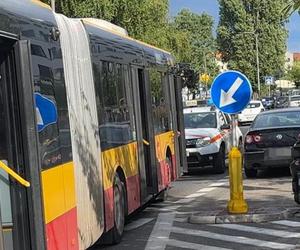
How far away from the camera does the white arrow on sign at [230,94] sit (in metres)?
10.9

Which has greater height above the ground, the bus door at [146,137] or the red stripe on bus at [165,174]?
the bus door at [146,137]

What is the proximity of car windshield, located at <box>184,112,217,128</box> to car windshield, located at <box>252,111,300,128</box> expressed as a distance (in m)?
2.37

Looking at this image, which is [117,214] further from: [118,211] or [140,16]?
[140,16]

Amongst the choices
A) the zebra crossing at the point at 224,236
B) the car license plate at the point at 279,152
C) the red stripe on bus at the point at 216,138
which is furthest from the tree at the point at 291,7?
the red stripe on bus at the point at 216,138

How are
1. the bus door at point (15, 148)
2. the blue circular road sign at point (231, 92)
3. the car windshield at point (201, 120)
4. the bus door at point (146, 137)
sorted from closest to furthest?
the bus door at point (15, 148) → the bus door at point (146, 137) → the blue circular road sign at point (231, 92) → the car windshield at point (201, 120)

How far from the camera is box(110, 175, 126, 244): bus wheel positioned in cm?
877

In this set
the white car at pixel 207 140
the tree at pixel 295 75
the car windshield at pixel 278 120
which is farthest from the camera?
the tree at pixel 295 75

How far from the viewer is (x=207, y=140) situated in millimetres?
17453

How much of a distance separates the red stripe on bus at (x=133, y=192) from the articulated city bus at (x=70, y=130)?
1cm

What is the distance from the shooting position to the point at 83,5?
32.3m

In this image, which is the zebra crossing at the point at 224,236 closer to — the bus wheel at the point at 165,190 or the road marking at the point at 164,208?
the road marking at the point at 164,208

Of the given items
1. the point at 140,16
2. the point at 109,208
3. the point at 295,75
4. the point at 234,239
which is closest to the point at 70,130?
the point at 109,208

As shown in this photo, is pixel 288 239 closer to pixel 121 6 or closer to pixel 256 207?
pixel 256 207

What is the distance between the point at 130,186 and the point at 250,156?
625 centimetres
